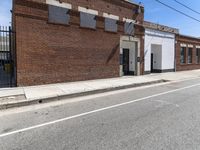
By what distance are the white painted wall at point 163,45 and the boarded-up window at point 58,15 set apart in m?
9.90

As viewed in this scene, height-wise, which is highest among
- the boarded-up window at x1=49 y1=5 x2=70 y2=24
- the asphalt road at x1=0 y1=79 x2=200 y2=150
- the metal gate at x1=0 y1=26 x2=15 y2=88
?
the boarded-up window at x1=49 y1=5 x2=70 y2=24

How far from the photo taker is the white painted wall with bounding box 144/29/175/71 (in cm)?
2144

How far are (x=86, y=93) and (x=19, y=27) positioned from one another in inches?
197

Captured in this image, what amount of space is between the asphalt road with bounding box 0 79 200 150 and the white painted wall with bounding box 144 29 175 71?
13200 mm

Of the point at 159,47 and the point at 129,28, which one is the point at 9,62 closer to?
the point at 129,28

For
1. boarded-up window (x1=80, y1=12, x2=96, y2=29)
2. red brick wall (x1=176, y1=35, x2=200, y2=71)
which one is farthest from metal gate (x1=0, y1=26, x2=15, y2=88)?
red brick wall (x1=176, y1=35, x2=200, y2=71)

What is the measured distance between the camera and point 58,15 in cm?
1329

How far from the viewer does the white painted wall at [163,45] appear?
70.3 ft

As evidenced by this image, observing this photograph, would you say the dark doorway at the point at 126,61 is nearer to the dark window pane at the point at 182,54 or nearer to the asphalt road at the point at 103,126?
the dark window pane at the point at 182,54

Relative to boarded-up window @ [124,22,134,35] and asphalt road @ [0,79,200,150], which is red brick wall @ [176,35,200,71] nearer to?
boarded-up window @ [124,22,134,35]

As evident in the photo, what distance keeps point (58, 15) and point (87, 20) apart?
245cm

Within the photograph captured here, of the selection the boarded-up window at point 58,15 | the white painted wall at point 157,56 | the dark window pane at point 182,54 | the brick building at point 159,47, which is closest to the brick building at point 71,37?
the boarded-up window at point 58,15

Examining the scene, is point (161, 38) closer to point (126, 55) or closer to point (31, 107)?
point (126, 55)

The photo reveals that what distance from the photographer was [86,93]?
11.2 m
